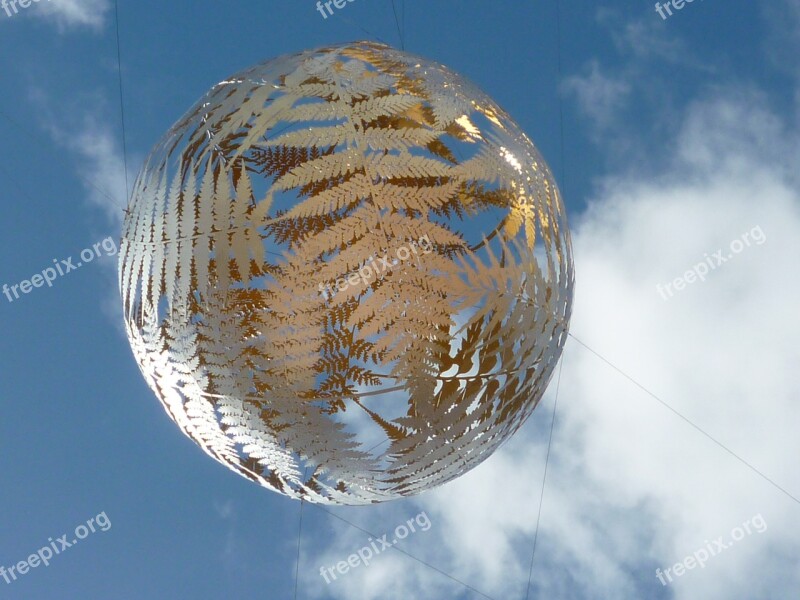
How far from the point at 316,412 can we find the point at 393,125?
47cm

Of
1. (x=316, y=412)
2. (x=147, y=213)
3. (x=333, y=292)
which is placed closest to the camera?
(x=333, y=292)

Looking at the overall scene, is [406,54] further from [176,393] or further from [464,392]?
[176,393]

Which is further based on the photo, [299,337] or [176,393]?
[176,393]

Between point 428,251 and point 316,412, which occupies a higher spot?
point 428,251

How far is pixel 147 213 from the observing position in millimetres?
1684

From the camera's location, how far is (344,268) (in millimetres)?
1462

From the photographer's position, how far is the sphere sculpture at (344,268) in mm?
1485

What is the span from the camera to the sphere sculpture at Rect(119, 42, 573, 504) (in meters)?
1.49

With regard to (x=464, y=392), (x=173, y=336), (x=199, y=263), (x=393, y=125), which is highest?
(x=393, y=125)

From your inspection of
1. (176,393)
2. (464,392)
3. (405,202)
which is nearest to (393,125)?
(405,202)

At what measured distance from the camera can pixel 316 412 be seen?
1.58m

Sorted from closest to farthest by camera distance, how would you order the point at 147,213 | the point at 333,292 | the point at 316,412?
the point at 333,292 → the point at 316,412 → the point at 147,213

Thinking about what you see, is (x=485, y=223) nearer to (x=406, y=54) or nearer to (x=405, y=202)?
(x=405, y=202)

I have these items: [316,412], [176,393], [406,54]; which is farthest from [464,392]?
[406,54]
